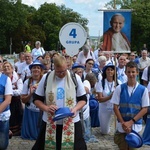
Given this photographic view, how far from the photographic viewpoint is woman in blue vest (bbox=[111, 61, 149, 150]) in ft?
17.0

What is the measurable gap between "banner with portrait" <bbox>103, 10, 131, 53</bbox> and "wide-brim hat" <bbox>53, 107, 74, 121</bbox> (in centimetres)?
331

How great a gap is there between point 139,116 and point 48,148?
1366mm

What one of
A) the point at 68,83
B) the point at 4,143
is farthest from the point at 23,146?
the point at 68,83

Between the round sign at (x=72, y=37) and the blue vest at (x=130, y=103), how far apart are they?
171 inches

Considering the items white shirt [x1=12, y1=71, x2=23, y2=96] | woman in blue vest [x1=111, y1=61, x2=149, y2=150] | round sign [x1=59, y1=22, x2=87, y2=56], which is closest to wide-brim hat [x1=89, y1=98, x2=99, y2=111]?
white shirt [x1=12, y1=71, x2=23, y2=96]

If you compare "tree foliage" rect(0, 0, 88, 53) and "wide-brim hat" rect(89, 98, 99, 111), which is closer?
"wide-brim hat" rect(89, 98, 99, 111)

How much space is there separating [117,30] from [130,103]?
287 centimetres

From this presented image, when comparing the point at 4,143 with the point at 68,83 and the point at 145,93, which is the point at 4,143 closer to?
the point at 68,83

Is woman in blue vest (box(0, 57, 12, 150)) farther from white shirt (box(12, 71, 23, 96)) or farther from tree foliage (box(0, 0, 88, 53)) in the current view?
tree foliage (box(0, 0, 88, 53))

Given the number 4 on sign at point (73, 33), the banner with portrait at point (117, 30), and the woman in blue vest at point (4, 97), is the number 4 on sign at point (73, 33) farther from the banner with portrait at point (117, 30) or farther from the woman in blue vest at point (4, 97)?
the woman in blue vest at point (4, 97)

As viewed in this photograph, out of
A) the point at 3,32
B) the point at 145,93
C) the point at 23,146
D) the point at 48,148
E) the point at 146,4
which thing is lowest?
the point at 23,146

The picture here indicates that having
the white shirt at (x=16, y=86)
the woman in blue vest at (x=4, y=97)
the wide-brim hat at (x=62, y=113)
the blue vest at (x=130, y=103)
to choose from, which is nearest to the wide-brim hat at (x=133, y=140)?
the blue vest at (x=130, y=103)

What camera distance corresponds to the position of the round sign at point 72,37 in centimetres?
951

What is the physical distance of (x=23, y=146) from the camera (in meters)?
7.26
